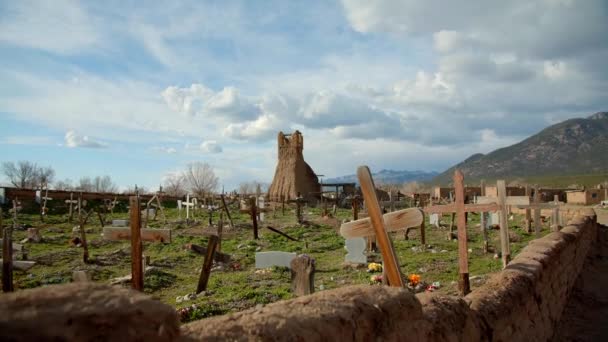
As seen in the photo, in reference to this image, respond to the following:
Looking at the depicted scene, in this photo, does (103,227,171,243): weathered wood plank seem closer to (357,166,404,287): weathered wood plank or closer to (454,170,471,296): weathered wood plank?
(454,170,471,296): weathered wood plank

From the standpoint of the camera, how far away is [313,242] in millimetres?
19141

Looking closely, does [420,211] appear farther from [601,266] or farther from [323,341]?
[601,266]

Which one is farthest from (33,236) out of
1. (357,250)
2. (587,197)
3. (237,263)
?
(587,197)

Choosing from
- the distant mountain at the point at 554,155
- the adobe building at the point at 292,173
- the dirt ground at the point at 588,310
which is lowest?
the dirt ground at the point at 588,310

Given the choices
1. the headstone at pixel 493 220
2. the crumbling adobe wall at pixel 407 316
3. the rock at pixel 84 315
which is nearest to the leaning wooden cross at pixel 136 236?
the crumbling adobe wall at pixel 407 316

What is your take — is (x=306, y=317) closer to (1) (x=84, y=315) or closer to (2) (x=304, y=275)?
(1) (x=84, y=315)

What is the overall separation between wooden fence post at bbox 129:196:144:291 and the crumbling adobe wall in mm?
5670

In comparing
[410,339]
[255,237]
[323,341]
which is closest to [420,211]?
[410,339]

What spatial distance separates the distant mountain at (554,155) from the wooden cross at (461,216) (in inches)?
4556

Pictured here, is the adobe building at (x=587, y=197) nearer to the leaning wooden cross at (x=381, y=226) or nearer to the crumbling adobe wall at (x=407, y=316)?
the crumbling adobe wall at (x=407, y=316)

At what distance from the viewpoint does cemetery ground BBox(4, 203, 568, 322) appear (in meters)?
9.64

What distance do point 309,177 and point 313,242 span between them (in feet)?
122

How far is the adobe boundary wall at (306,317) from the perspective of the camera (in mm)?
1312

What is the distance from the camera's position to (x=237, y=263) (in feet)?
46.3
